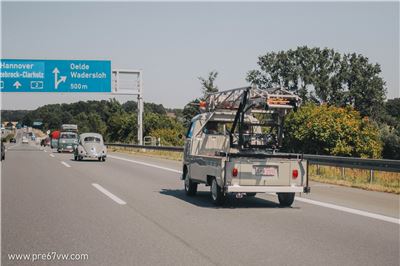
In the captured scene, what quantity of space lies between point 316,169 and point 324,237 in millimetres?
14706

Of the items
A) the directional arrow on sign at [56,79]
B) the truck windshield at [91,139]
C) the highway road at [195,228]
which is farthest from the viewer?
the directional arrow on sign at [56,79]

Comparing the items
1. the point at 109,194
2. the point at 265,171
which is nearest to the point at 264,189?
the point at 265,171

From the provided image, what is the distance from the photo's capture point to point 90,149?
32.1 metres

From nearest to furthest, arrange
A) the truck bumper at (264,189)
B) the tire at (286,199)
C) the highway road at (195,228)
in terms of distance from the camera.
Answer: the highway road at (195,228) < the truck bumper at (264,189) < the tire at (286,199)

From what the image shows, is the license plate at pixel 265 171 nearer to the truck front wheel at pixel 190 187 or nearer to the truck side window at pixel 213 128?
the truck side window at pixel 213 128

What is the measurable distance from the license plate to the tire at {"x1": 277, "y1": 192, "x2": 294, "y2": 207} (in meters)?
0.88

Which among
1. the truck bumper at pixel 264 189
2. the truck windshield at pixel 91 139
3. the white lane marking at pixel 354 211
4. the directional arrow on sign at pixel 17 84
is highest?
the directional arrow on sign at pixel 17 84

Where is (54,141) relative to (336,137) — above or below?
below

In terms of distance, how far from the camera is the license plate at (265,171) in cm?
1145

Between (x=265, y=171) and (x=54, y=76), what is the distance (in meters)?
32.7

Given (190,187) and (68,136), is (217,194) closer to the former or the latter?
(190,187)

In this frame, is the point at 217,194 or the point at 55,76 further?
the point at 55,76

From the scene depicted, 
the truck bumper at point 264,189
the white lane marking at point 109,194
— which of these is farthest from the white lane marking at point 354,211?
the white lane marking at point 109,194

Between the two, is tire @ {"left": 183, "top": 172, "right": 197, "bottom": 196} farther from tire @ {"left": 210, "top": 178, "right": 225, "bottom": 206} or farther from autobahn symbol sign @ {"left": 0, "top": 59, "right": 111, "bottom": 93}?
autobahn symbol sign @ {"left": 0, "top": 59, "right": 111, "bottom": 93}
